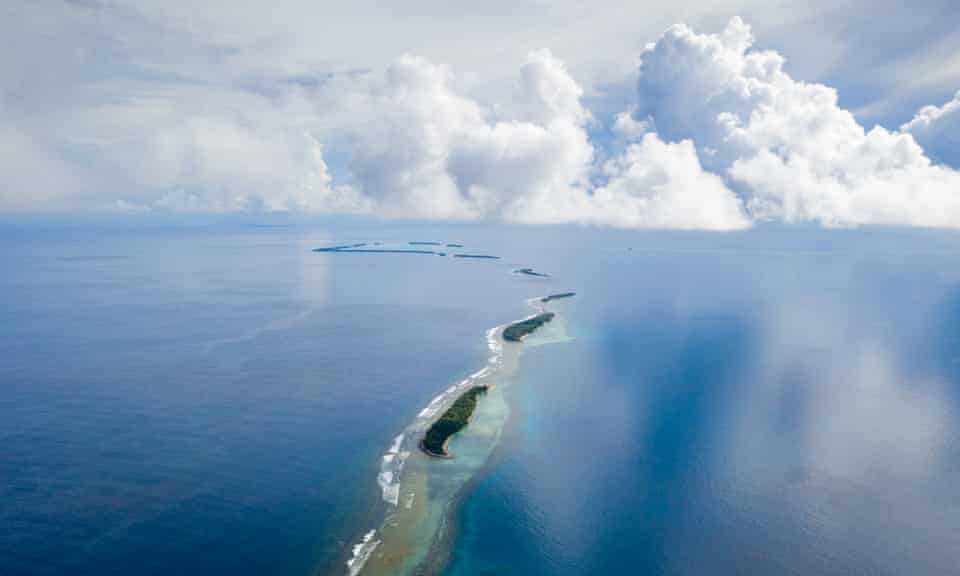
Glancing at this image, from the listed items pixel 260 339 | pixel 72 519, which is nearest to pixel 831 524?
pixel 72 519

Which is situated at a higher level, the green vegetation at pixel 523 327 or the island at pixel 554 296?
the island at pixel 554 296

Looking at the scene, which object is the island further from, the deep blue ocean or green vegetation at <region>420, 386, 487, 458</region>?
green vegetation at <region>420, 386, 487, 458</region>

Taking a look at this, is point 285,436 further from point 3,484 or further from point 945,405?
point 945,405

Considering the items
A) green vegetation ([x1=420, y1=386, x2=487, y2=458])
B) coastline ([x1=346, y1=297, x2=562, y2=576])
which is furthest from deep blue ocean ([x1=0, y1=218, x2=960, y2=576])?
green vegetation ([x1=420, y1=386, x2=487, y2=458])

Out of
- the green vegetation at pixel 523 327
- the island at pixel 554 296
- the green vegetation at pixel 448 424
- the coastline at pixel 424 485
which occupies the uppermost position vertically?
the island at pixel 554 296

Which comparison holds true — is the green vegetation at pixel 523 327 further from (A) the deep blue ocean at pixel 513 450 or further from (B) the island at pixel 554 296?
(B) the island at pixel 554 296

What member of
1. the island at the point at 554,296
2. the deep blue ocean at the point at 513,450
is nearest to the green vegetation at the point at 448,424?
the deep blue ocean at the point at 513,450

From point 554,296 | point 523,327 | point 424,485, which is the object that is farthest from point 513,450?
point 554,296
